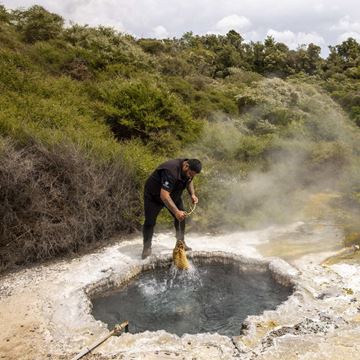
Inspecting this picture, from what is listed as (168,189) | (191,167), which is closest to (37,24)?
(168,189)

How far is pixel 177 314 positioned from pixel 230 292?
3.06 feet

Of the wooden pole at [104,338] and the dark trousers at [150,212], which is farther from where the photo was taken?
the dark trousers at [150,212]

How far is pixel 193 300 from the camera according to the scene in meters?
5.76

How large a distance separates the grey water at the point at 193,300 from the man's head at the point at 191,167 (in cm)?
158

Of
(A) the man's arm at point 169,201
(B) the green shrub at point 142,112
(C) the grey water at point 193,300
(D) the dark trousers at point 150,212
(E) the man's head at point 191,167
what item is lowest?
(C) the grey water at point 193,300

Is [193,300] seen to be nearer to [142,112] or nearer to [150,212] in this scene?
[150,212]

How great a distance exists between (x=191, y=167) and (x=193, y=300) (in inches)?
72.6

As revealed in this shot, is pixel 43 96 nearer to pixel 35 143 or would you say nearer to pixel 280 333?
pixel 35 143

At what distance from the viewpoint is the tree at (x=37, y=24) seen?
1663 cm

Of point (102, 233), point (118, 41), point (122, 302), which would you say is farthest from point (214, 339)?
point (118, 41)

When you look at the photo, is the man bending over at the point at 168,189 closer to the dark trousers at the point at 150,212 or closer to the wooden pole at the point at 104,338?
the dark trousers at the point at 150,212

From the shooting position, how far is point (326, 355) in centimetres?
422

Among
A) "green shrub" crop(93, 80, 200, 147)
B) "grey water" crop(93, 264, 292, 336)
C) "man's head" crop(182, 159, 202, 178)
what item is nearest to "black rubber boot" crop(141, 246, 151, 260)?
"grey water" crop(93, 264, 292, 336)

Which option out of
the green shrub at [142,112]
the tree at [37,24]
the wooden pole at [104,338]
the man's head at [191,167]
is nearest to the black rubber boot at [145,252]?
the man's head at [191,167]
